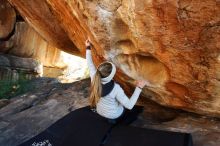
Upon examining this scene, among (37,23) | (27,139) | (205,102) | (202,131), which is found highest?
(37,23)

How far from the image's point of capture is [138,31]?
4.34 m

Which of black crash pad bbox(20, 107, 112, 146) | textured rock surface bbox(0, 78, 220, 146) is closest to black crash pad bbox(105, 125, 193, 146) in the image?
black crash pad bbox(20, 107, 112, 146)

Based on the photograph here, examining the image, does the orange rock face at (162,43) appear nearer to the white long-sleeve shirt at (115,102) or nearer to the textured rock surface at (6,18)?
the white long-sleeve shirt at (115,102)

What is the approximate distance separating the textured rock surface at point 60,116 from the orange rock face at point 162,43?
202 millimetres

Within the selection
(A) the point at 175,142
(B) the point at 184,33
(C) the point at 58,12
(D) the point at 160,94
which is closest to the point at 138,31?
(B) the point at 184,33

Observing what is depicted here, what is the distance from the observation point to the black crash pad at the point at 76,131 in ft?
14.9

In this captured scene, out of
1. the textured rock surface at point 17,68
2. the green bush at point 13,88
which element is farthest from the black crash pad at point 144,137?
the textured rock surface at point 17,68

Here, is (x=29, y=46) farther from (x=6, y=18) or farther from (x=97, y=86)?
(x=97, y=86)

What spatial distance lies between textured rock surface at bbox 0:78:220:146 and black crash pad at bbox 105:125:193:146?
0.32 meters

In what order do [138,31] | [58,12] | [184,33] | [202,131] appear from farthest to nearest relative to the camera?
[58,12] < [202,131] < [138,31] < [184,33]

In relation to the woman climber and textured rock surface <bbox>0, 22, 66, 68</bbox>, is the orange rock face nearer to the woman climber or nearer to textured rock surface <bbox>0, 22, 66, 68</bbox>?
the woman climber

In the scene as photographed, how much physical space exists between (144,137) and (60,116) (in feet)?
4.96

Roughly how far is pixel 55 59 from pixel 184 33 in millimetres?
6362

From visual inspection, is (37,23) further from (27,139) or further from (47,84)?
(27,139)
